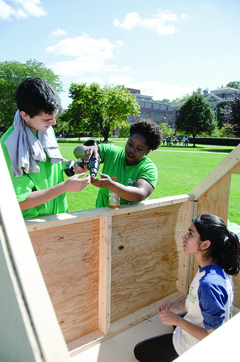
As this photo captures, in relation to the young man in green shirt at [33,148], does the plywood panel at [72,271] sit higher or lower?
lower

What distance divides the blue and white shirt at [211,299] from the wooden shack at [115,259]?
0.86 metres

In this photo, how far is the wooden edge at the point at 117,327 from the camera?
2468 millimetres

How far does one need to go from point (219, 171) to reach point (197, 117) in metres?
39.4

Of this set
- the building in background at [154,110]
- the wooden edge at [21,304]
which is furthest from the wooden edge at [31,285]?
the building in background at [154,110]

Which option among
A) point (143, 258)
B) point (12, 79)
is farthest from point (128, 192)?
point (12, 79)

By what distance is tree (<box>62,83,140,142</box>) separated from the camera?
129 feet

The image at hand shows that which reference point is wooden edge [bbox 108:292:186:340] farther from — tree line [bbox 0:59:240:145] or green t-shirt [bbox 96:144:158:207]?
tree line [bbox 0:59:240:145]

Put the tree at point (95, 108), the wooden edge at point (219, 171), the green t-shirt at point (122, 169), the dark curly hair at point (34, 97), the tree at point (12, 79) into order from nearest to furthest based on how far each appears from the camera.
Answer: the dark curly hair at point (34, 97)
the green t-shirt at point (122, 169)
the wooden edge at point (219, 171)
the tree at point (95, 108)
the tree at point (12, 79)

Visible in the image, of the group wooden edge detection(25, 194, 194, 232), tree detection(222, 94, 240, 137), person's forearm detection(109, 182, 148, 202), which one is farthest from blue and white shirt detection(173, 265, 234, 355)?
tree detection(222, 94, 240, 137)

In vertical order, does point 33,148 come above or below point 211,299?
above

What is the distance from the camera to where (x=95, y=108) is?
39.6 metres

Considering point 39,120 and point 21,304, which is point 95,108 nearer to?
point 39,120

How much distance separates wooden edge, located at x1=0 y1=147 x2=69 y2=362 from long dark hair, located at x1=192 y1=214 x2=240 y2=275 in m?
1.46

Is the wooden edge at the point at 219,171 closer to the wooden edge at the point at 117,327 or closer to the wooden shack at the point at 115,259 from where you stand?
the wooden shack at the point at 115,259
